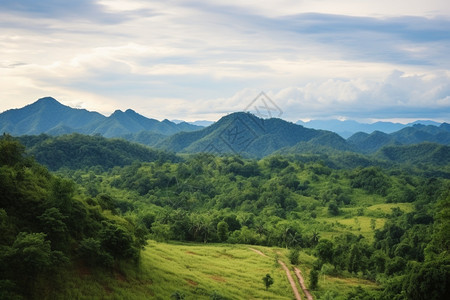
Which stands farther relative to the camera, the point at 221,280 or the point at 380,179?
the point at 380,179

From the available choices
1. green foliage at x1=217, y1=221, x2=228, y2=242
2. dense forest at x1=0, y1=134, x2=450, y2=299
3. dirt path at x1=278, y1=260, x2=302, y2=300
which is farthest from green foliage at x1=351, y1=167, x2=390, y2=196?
dirt path at x1=278, y1=260, x2=302, y2=300

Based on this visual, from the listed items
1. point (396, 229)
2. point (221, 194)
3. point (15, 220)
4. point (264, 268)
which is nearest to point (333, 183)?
point (221, 194)

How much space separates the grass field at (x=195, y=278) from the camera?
33125mm

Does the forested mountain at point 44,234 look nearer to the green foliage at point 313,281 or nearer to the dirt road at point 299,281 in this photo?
the dirt road at point 299,281

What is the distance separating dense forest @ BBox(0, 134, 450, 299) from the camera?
106 feet

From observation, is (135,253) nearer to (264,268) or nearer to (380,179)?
(264,268)

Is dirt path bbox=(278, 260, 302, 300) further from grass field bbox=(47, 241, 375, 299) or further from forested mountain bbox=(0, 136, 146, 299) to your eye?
forested mountain bbox=(0, 136, 146, 299)

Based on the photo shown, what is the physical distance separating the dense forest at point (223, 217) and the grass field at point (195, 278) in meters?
1.45

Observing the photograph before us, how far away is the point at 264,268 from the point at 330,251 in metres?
17.4

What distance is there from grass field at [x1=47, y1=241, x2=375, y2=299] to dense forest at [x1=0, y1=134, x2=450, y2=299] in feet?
4.76

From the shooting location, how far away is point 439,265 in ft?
123

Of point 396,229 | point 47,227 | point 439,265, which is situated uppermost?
point 47,227

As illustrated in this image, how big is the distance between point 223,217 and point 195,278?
166 feet

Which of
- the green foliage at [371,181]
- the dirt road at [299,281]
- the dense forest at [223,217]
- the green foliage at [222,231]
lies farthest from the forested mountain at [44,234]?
the green foliage at [371,181]
